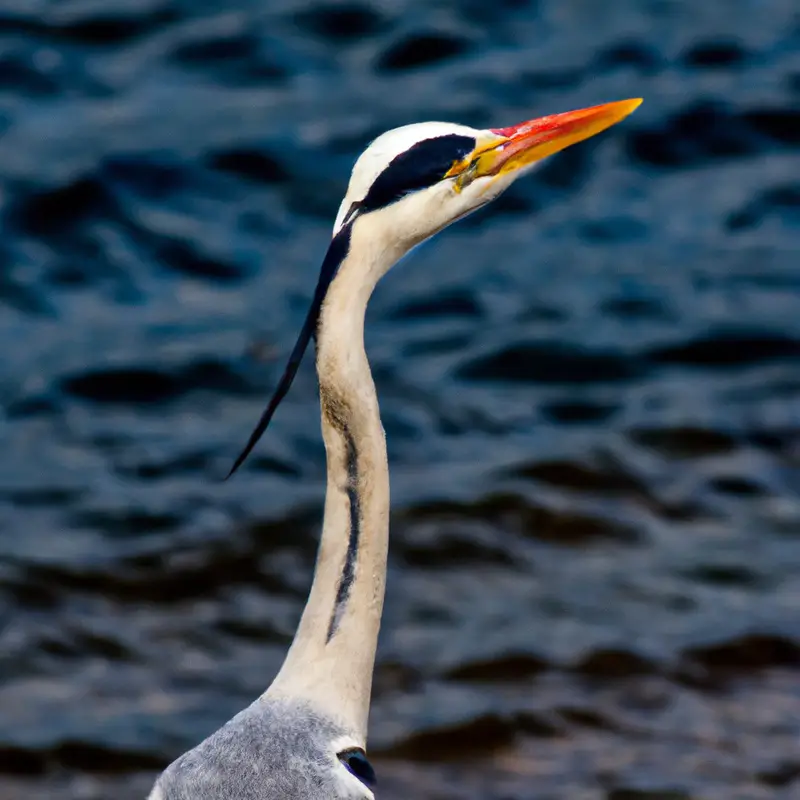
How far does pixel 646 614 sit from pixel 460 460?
170 centimetres

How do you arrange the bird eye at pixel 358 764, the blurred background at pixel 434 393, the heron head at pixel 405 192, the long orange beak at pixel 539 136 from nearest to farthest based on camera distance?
the heron head at pixel 405 192, the bird eye at pixel 358 764, the long orange beak at pixel 539 136, the blurred background at pixel 434 393

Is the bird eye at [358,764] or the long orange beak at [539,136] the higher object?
the long orange beak at [539,136]

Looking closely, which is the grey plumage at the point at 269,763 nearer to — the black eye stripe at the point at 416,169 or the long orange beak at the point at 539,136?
the black eye stripe at the point at 416,169

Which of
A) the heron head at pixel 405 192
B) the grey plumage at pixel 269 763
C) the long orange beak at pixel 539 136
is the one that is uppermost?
the long orange beak at pixel 539 136

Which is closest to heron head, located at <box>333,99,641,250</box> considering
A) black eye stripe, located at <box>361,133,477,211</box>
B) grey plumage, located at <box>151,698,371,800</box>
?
black eye stripe, located at <box>361,133,477,211</box>

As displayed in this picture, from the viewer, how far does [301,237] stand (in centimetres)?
1170

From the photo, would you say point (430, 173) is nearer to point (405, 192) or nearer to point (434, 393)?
point (405, 192)

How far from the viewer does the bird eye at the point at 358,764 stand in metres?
4.43

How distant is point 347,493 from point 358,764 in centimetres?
80

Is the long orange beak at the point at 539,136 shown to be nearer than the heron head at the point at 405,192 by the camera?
No

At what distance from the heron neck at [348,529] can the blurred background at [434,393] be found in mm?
2833

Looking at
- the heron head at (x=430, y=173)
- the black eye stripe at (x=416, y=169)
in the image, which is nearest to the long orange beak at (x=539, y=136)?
the heron head at (x=430, y=173)

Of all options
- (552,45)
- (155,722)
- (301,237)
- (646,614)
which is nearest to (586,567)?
(646,614)

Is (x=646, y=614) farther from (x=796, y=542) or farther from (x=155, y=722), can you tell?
(x=155, y=722)
